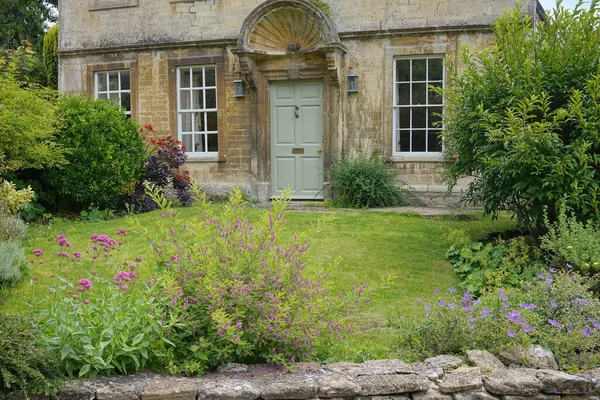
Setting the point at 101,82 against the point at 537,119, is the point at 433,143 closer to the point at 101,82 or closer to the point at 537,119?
the point at 537,119

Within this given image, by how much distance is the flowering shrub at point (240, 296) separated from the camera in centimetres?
395

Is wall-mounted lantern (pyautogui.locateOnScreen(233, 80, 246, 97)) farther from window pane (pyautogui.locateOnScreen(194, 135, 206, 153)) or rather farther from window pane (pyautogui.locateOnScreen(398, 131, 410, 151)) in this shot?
window pane (pyautogui.locateOnScreen(398, 131, 410, 151))

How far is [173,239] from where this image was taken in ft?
14.4

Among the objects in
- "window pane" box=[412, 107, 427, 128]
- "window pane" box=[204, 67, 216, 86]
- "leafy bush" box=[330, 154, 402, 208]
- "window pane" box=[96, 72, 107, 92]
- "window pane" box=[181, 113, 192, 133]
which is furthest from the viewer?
"window pane" box=[96, 72, 107, 92]

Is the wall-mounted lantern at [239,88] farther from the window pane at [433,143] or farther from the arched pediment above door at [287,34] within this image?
the window pane at [433,143]

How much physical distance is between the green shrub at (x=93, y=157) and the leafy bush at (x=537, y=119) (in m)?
6.33

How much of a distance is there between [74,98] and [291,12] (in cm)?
459

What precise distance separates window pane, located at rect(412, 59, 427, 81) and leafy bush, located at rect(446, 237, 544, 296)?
212 inches

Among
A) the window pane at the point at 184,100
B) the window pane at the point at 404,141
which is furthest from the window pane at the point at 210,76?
the window pane at the point at 404,141

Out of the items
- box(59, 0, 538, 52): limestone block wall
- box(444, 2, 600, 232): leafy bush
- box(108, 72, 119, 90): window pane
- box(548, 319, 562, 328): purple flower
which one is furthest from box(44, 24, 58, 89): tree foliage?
box(548, 319, 562, 328): purple flower

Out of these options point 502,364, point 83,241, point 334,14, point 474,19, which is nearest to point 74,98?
point 83,241

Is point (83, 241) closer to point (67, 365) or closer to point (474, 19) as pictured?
point (67, 365)

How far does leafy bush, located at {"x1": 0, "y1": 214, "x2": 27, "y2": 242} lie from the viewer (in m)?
8.12

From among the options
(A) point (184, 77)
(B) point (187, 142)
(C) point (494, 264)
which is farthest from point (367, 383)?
(A) point (184, 77)
